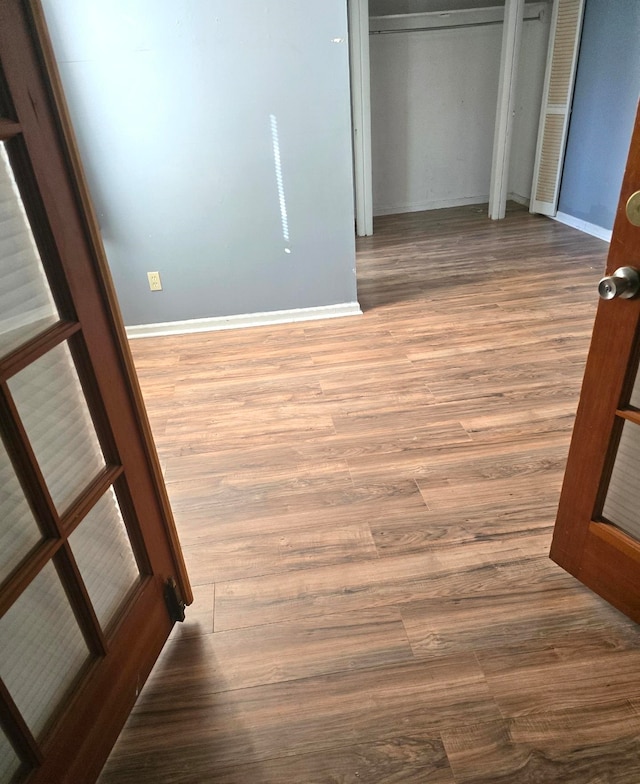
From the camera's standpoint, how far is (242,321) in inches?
135

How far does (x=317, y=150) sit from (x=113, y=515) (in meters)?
2.43

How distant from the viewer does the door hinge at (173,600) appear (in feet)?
4.70

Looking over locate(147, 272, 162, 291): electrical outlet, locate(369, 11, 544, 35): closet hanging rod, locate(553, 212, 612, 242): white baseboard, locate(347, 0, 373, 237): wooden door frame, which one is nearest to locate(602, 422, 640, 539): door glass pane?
locate(147, 272, 162, 291): electrical outlet

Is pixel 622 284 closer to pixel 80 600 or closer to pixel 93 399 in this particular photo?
pixel 93 399

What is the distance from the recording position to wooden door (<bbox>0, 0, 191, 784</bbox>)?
903 millimetres

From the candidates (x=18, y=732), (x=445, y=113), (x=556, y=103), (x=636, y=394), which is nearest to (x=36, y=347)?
(x=18, y=732)

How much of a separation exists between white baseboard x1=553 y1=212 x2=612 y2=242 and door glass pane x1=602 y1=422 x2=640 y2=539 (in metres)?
3.64

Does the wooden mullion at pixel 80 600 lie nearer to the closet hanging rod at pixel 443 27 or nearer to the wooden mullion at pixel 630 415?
the wooden mullion at pixel 630 415

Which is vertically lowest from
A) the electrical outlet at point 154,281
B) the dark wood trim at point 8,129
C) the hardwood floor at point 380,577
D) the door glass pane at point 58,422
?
the hardwood floor at point 380,577

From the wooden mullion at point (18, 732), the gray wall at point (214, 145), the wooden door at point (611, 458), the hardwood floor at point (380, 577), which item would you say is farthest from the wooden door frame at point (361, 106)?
the wooden mullion at point (18, 732)

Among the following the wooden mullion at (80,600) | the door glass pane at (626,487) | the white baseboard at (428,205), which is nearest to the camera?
the wooden mullion at (80,600)

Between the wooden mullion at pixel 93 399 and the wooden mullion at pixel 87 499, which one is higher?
the wooden mullion at pixel 93 399

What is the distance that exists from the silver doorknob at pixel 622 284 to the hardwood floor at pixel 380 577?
0.88 meters

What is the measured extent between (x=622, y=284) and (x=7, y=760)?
1.45 meters
